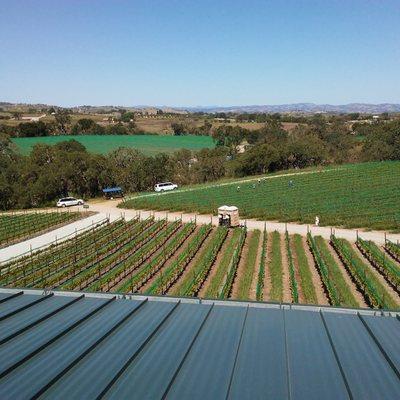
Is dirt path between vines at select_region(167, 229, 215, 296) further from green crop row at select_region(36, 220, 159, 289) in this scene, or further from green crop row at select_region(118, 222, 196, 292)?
green crop row at select_region(36, 220, 159, 289)

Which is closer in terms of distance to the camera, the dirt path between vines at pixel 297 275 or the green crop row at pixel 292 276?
the green crop row at pixel 292 276

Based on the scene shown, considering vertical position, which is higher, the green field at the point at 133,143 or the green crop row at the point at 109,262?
the green crop row at the point at 109,262

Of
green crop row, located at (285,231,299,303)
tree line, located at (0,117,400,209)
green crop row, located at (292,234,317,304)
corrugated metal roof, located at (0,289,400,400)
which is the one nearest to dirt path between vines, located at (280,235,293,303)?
green crop row, located at (285,231,299,303)

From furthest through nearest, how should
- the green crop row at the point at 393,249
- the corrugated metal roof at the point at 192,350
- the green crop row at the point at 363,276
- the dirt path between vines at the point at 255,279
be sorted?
the green crop row at the point at 393,249 → the dirt path between vines at the point at 255,279 → the green crop row at the point at 363,276 → the corrugated metal roof at the point at 192,350

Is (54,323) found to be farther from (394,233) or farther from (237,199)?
(237,199)

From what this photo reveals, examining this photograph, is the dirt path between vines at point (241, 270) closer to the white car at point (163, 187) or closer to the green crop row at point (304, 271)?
the green crop row at point (304, 271)

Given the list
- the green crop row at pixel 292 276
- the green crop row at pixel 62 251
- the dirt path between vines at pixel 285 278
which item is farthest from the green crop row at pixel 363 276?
the green crop row at pixel 62 251

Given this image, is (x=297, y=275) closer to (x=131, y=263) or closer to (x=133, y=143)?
(x=131, y=263)
